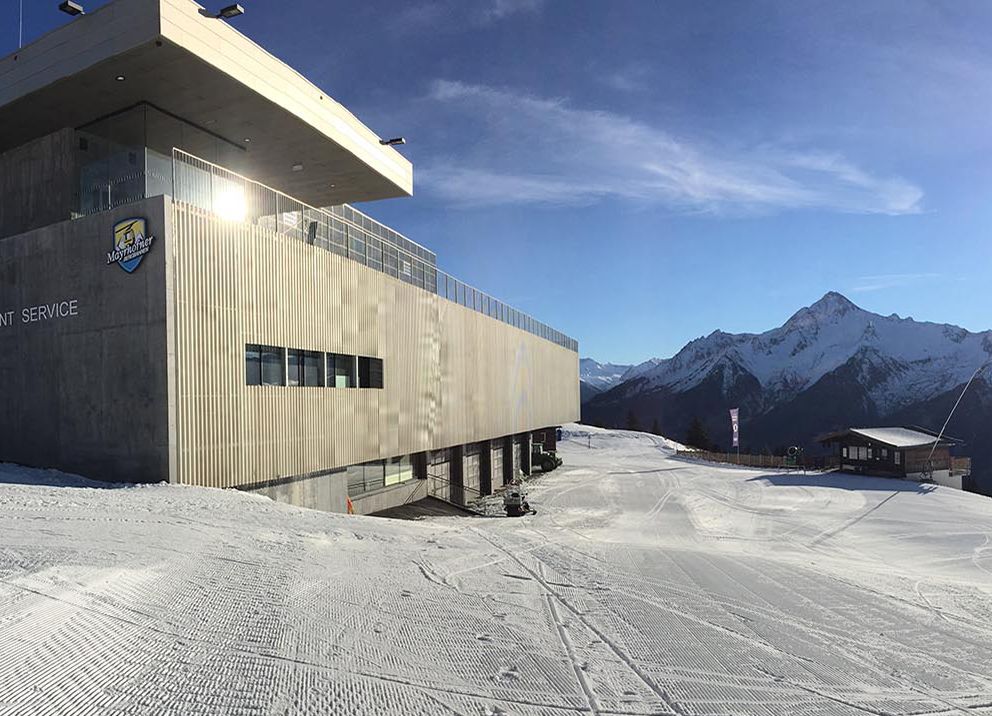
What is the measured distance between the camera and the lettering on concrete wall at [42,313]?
1408cm

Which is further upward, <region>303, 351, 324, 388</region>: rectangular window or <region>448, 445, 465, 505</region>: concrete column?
<region>303, 351, 324, 388</region>: rectangular window

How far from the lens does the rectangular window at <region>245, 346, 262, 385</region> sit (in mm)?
14602

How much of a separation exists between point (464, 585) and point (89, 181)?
14126 millimetres

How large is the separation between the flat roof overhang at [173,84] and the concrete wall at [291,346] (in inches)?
165

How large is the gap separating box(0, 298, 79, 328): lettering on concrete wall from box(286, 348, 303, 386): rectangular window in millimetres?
4768

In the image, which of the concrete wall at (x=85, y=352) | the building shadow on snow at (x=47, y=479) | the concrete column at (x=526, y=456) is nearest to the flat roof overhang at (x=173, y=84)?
the concrete wall at (x=85, y=352)

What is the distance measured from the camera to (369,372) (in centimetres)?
2027

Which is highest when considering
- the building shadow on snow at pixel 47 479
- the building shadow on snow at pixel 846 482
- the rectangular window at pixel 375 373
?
the rectangular window at pixel 375 373

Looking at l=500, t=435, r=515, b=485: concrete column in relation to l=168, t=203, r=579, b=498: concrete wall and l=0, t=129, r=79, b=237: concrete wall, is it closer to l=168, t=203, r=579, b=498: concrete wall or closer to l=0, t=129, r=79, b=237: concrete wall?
l=168, t=203, r=579, b=498: concrete wall

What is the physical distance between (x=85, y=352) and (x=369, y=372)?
27.0ft

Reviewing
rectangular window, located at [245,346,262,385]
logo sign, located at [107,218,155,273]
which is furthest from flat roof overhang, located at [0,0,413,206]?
rectangular window, located at [245,346,262,385]

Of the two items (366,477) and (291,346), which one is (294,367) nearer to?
(291,346)

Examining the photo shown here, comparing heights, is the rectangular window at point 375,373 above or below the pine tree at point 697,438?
above

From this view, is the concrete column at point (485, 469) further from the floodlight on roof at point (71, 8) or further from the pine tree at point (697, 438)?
the pine tree at point (697, 438)
